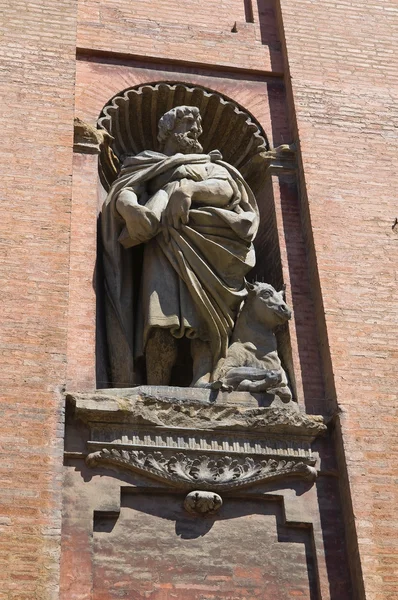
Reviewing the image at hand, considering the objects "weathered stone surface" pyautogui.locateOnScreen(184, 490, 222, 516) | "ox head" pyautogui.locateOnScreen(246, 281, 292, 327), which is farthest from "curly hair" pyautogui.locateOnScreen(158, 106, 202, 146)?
"weathered stone surface" pyautogui.locateOnScreen(184, 490, 222, 516)

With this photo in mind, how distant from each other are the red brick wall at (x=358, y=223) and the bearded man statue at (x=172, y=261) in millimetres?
706

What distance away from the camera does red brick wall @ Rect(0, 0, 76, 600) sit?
282 inches

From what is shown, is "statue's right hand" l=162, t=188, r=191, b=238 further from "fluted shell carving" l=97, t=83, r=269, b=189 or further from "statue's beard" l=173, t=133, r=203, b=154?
"fluted shell carving" l=97, t=83, r=269, b=189

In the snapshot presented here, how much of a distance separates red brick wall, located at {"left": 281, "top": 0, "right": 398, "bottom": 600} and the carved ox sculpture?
0.38 meters

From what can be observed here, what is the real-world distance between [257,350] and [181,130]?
225 cm

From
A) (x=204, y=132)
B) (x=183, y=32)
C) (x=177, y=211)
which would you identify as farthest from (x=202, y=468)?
(x=183, y=32)

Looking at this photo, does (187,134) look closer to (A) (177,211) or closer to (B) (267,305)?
(A) (177,211)

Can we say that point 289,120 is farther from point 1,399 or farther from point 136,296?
point 1,399

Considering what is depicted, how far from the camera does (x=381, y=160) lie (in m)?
9.95

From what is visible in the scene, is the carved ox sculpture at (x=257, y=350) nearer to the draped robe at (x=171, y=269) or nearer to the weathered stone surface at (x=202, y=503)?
the draped robe at (x=171, y=269)

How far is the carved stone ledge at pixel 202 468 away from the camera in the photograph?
7711 mm

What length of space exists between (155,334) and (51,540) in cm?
209

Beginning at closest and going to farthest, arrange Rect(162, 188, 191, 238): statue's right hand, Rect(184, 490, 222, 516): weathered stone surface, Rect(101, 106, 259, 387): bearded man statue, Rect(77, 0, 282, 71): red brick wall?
Rect(184, 490, 222, 516): weathered stone surface, Rect(101, 106, 259, 387): bearded man statue, Rect(162, 188, 191, 238): statue's right hand, Rect(77, 0, 282, 71): red brick wall

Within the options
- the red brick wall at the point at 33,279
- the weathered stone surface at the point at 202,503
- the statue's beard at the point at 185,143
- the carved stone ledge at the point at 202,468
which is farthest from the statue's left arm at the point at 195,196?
the weathered stone surface at the point at 202,503
